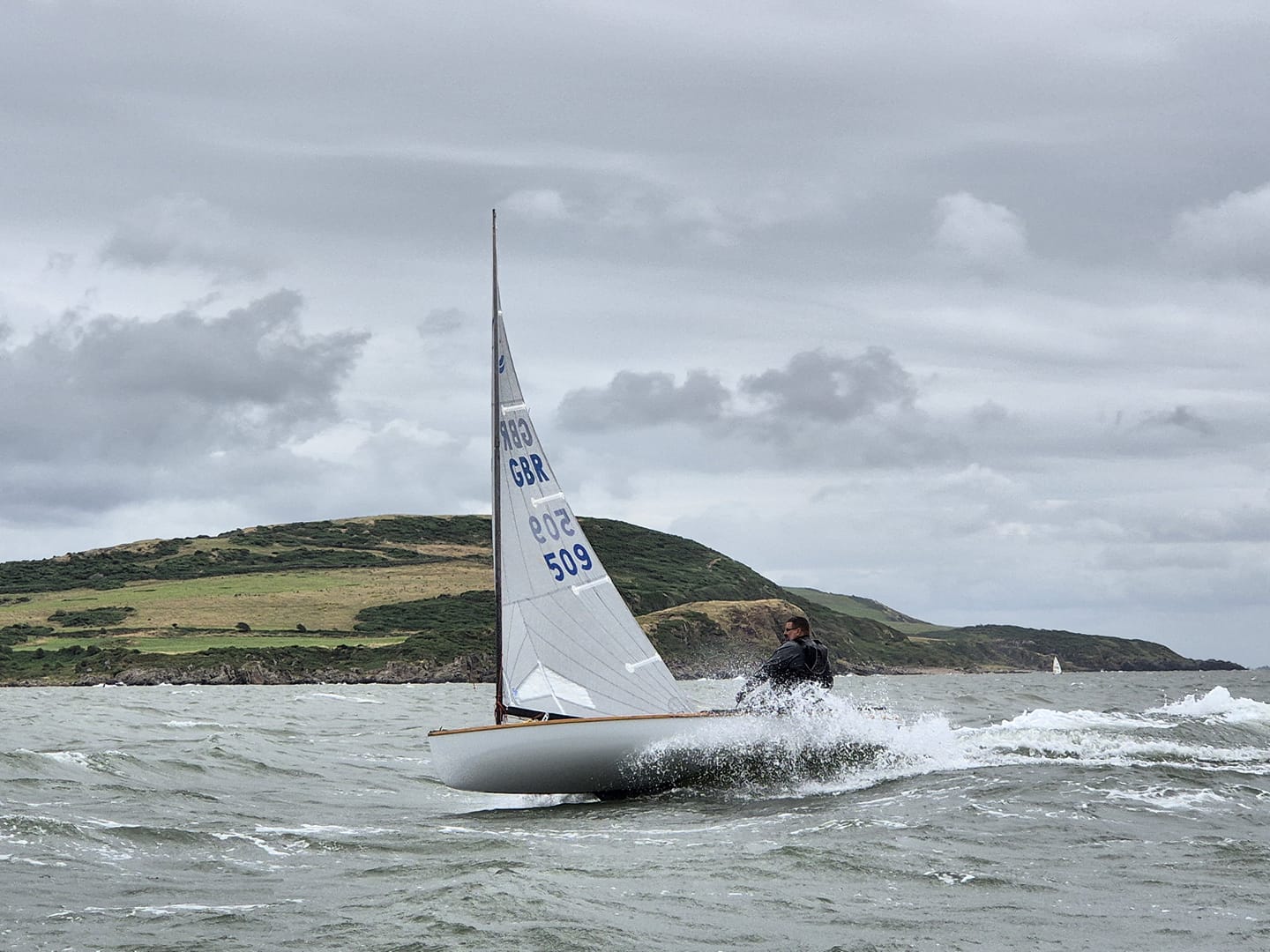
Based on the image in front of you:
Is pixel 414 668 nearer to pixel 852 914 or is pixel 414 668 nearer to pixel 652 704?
pixel 652 704

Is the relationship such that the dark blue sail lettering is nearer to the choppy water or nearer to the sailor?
the sailor

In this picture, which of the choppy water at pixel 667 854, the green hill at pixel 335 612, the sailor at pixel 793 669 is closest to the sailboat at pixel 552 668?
the choppy water at pixel 667 854

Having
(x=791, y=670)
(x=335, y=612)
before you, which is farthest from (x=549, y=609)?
(x=335, y=612)

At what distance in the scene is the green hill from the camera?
3944 inches

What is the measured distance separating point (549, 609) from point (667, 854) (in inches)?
249

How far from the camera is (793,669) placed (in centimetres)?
1856

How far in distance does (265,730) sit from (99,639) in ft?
278

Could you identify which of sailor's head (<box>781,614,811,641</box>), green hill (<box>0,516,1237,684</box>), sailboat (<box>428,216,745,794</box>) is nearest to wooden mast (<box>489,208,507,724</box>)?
sailboat (<box>428,216,745,794</box>)

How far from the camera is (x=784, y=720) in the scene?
60.0 ft

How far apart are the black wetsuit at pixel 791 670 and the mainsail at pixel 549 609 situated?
5.48 feet

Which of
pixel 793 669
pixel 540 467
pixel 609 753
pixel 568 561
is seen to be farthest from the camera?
pixel 540 467

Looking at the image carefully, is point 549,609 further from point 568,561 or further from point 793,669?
point 793,669

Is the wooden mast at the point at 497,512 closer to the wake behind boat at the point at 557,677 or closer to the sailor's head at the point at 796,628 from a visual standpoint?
the wake behind boat at the point at 557,677

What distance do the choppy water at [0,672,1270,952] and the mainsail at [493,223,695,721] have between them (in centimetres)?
174
